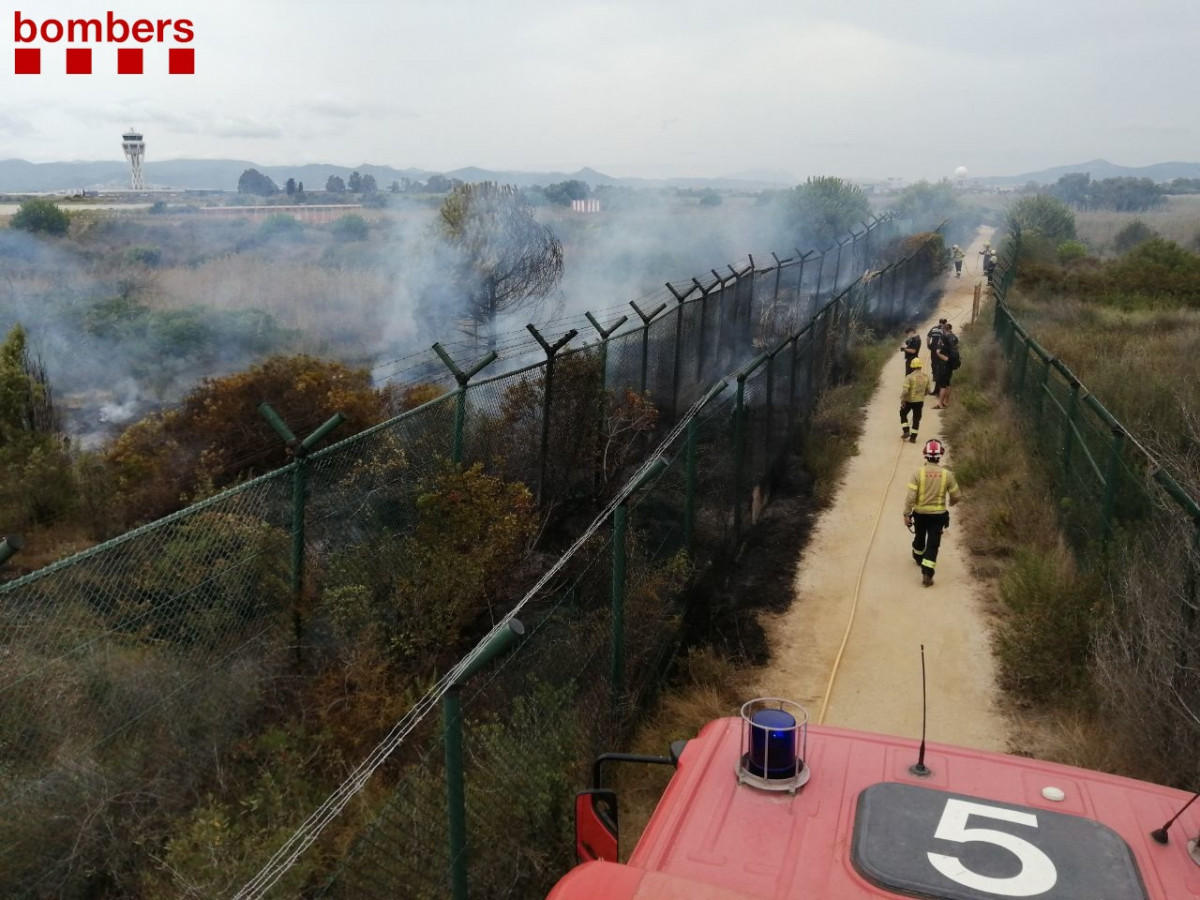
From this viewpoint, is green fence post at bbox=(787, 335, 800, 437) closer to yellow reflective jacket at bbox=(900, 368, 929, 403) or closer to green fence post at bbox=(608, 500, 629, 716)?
yellow reflective jacket at bbox=(900, 368, 929, 403)

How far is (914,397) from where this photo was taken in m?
12.9

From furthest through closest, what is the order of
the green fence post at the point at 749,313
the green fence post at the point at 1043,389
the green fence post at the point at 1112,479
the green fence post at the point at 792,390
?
the green fence post at the point at 749,313 < the green fence post at the point at 792,390 < the green fence post at the point at 1043,389 < the green fence post at the point at 1112,479

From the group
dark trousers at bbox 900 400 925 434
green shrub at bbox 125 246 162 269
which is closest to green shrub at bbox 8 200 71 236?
Answer: green shrub at bbox 125 246 162 269

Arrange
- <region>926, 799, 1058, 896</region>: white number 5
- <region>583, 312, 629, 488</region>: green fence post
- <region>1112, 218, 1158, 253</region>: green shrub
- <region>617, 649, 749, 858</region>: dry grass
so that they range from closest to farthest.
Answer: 1. <region>926, 799, 1058, 896</region>: white number 5
2. <region>617, 649, 749, 858</region>: dry grass
3. <region>583, 312, 629, 488</region>: green fence post
4. <region>1112, 218, 1158, 253</region>: green shrub

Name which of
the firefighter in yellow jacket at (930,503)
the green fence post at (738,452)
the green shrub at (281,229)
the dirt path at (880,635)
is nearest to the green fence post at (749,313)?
the dirt path at (880,635)

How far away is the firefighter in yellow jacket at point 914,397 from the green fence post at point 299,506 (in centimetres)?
952

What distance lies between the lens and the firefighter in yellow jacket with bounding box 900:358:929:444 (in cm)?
1284

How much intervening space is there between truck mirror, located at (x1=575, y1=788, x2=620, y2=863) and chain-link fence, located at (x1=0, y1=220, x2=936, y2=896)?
0.53m

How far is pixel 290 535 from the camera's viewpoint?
557cm

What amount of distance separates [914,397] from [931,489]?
4.92 metres

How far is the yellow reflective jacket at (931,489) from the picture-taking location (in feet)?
27.2

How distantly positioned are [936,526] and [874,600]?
869 mm

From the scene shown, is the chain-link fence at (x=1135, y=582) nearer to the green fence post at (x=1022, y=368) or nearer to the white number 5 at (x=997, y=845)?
the white number 5 at (x=997, y=845)

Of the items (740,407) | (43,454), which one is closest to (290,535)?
(740,407)
